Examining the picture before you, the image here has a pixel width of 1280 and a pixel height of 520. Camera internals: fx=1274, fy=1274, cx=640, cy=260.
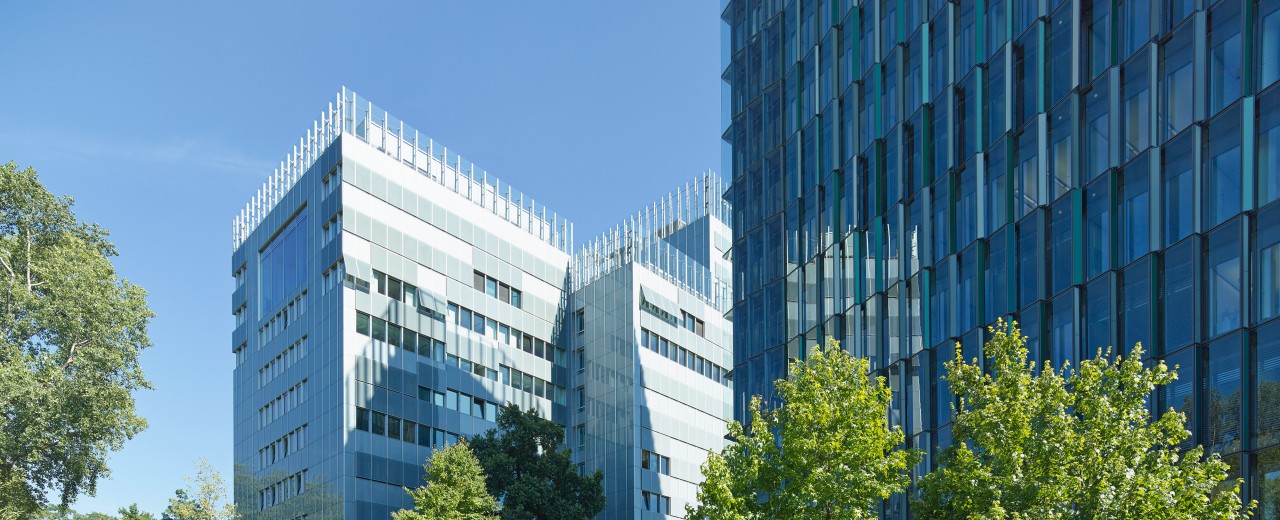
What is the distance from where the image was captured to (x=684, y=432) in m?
80.6

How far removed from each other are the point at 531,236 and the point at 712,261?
16.4 metres

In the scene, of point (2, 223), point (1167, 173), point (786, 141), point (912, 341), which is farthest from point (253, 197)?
point (1167, 173)

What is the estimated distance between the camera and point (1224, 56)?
2900cm

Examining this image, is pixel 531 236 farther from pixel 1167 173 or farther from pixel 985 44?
pixel 1167 173

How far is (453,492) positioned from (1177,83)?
31822mm

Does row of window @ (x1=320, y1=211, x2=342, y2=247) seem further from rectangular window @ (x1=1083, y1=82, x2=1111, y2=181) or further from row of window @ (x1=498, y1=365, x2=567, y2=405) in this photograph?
rectangular window @ (x1=1083, y1=82, x2=1111, y2=181)

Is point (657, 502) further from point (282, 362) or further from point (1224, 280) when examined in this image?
point (1224, 280)

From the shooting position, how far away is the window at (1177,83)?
29922mm

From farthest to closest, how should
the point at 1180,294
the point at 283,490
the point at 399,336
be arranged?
the point at 283,490, the point at 399,336, the point at 1180,294

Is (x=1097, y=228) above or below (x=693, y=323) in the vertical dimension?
below

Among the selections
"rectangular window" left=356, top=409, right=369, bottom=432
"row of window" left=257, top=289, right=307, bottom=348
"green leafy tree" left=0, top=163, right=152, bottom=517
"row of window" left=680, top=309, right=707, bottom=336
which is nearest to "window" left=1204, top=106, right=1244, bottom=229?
"green leafy tree" left=0, top=163, right=152, bottom=517

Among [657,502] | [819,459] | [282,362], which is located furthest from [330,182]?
[819,459]

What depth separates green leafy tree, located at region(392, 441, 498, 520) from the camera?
50.3 metres

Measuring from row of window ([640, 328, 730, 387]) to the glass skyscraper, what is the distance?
2233cm
